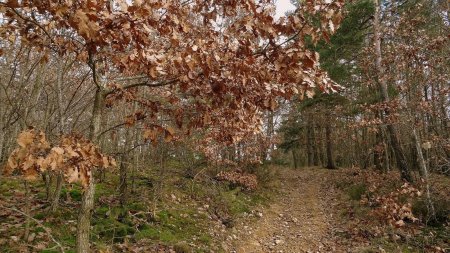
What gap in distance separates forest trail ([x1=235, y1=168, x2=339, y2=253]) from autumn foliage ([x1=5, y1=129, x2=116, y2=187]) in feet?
22.1

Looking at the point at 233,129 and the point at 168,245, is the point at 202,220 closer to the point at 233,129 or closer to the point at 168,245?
the point at 168,245

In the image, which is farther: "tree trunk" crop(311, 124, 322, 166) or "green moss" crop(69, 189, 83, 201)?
"tree trunk" crop(311, 124, 322, 166)

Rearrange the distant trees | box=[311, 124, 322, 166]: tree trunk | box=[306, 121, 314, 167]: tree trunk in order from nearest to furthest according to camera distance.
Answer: the distant trees → box=[306, 121, 314, 167]: tree trunk → box=[311, 124, 322, 166]: tree trunk

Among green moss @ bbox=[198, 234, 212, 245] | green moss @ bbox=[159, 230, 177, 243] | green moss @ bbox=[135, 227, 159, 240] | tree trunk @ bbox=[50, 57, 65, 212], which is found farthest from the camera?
green moss @ bbox=[198, 234, 212, 245]

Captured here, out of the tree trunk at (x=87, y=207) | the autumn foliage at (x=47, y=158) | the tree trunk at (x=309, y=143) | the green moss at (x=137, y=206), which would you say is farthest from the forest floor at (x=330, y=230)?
the tree trunk at (x=309, y=143)

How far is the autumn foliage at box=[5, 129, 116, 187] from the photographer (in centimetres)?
229

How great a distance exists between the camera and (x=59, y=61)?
6.39m

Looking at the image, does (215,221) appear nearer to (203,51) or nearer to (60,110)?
(60,110)

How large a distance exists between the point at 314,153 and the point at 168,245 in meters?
24.2

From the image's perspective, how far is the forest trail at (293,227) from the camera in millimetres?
9223

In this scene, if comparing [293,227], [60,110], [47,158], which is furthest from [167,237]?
[47,158]

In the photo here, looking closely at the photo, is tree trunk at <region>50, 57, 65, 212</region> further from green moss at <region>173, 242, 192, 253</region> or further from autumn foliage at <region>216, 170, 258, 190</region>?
autumn foliage at <region>216, 170, 258, 190</region>

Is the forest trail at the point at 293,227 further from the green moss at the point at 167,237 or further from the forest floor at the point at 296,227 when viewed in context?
the green moss at the point at 167,237

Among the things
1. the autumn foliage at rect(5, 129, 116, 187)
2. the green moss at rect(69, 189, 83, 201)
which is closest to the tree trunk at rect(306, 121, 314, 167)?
the green moss at rect(69, 189, 83, 201)
